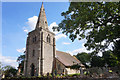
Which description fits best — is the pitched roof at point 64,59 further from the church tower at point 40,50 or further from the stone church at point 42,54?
the church tower at point 40,50

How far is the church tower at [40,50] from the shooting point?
89.7 feet

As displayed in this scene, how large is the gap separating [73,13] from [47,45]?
2170 centimetres

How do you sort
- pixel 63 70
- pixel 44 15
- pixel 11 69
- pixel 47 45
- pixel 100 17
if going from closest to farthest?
1. pixel 100 17
2. pixel 63 70
3. pixel 47 45
4. pixel 44 15
5. pixel 11 69

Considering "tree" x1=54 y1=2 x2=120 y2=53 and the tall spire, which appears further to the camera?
the tall spire

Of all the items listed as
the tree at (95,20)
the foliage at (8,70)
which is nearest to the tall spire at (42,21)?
the foliage at (8,70)

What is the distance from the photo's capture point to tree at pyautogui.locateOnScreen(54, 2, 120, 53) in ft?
27.7

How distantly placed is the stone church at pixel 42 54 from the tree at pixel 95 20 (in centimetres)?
1895

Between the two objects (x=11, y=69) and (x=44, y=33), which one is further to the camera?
(x=11, y=69)

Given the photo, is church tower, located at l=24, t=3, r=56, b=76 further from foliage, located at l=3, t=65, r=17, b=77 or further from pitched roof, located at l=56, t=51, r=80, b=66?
foliage, located at l=3, t=65, r=17, b=77

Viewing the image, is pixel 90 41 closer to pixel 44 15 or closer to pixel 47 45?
pixel 47 45

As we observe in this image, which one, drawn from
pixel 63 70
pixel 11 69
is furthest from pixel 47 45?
pixel 11 69

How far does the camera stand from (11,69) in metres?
37.6

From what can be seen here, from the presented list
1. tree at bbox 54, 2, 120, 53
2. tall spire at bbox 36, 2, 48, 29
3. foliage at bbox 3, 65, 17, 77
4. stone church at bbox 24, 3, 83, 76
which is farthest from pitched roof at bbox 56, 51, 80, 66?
tree at bbox 54, 2, 120, 53

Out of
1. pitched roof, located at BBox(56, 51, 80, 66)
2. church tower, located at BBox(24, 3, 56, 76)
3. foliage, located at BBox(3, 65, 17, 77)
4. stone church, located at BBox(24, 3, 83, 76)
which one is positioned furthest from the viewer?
foliage, located at BBox(3, 65, 17, 77)
